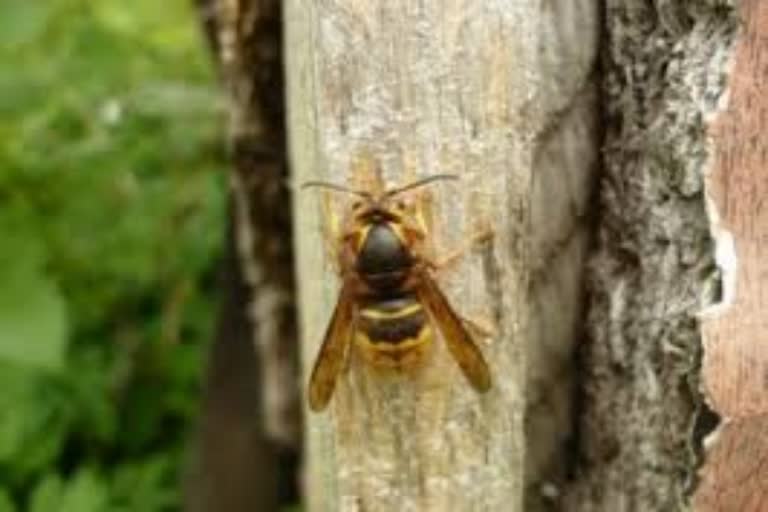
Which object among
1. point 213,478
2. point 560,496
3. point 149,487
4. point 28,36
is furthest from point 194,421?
point 560,496

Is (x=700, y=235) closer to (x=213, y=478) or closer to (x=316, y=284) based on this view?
(x=316, y=284)

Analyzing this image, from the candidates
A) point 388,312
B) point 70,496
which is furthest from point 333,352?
point 70,496

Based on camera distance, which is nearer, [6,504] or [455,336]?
[455,336]

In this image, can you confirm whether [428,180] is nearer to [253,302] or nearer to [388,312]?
[388,312]

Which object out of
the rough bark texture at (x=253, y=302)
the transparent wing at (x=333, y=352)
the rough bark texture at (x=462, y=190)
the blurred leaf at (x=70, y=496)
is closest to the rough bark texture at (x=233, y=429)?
the rough bark texture at (x=253, y=302)

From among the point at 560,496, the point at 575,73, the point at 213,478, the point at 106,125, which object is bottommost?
the point at 213,478

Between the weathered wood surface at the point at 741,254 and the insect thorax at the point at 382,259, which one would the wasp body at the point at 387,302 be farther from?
the weathered wood surface at the point at 741,254
